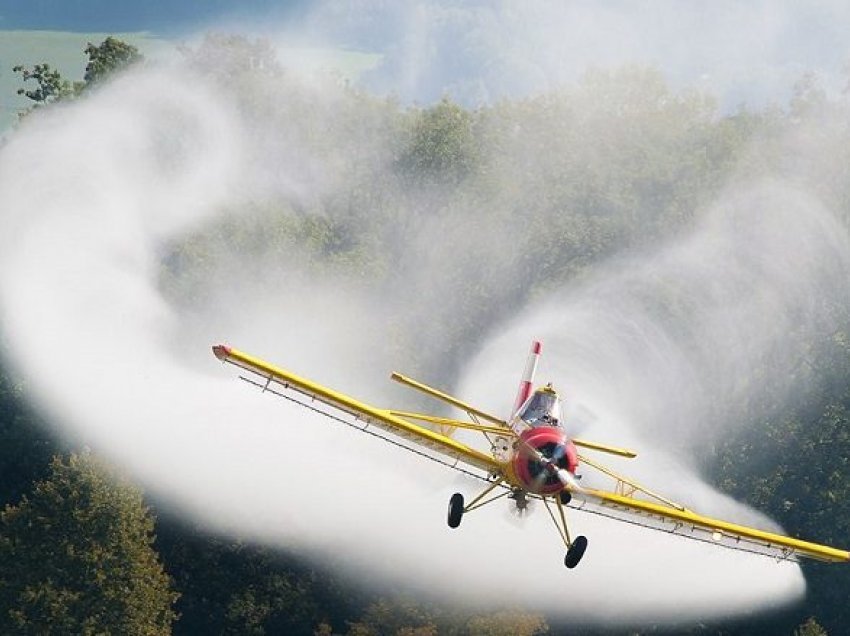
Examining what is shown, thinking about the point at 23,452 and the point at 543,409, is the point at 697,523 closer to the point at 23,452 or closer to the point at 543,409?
the point at 543,409

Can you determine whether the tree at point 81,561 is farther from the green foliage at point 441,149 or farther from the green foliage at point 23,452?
the green foliage at point 441,149

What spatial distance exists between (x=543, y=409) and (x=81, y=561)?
40134mm

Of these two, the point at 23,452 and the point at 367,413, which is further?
the point at 23,452

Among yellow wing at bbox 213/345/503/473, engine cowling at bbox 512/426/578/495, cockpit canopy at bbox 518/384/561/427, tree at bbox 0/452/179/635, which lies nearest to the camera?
engine cowling at bbox 512/426/578/495

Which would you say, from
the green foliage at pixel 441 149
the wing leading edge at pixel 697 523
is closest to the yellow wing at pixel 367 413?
the wing leading edge at pixel 697 523

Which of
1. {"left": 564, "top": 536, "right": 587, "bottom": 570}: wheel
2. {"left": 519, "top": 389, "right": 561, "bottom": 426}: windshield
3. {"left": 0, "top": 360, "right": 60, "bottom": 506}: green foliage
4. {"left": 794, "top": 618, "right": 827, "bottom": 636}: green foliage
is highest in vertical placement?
{"left": 0, "top": 360, "right": 60, "bottom": 506}: green foliage

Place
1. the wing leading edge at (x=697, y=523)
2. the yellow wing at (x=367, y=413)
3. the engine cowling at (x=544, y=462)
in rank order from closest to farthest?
the engine cowling at (x=544, y=462), the yellow wing at (x=367, y=413), the wing leading edge at (x=697, y=523)

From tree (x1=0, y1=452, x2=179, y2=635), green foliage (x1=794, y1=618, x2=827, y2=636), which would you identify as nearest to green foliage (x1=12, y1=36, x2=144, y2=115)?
tree (x1=0, y1=452, x2=179, y2=635)

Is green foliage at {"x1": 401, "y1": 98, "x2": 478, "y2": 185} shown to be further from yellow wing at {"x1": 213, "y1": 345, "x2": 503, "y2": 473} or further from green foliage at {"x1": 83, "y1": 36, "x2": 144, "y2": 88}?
yellow wing at {"x1": 213, "y1": 345, "x2": 503, "y2": 473}

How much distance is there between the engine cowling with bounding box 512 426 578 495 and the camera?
40844 mm

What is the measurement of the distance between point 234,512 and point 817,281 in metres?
37.7

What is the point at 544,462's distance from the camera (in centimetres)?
4078

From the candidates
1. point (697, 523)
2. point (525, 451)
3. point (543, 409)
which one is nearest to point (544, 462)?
point (525, 451)

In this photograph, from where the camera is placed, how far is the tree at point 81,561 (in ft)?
249
